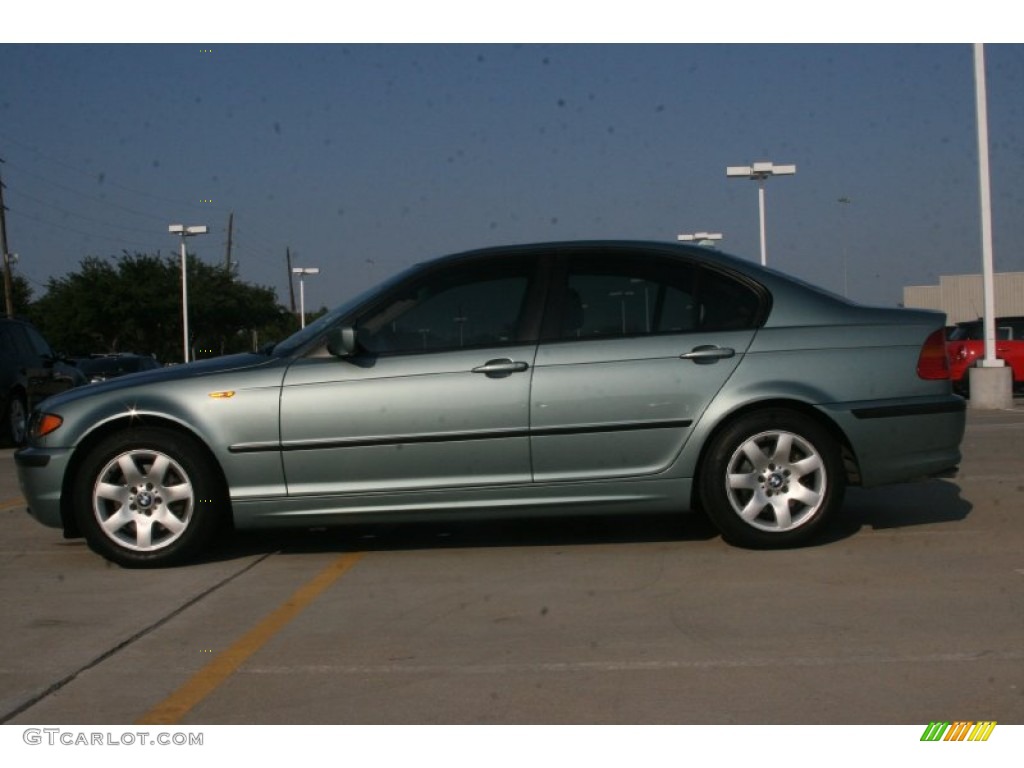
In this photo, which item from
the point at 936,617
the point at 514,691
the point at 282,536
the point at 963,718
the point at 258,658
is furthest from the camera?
the point at 282,536

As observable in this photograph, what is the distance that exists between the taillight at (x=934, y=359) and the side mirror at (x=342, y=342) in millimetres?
2941

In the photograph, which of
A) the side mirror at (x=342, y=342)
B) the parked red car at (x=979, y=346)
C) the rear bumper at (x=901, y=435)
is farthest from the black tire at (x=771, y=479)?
the parked red car at (x=979, y=346)

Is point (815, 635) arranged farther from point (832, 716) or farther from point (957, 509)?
point (957, 509)

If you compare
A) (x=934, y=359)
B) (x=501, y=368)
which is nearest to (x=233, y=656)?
(x=501, y=368)

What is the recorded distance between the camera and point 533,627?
16.2ft

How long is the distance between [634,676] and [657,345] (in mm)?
2328

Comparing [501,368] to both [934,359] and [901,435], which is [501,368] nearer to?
[901,435]

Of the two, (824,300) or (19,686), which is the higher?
(824,300)

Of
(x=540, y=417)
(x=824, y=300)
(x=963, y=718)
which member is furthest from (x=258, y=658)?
(x=824, y=300)

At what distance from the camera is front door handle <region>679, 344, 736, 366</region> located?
615 centimetres

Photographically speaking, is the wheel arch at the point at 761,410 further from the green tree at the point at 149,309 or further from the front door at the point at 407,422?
the green tree at the point at 149,309

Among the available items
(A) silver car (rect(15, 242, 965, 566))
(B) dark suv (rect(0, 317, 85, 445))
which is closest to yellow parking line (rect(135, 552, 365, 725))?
(A) silver car (rect(15, 242, 965, 566))

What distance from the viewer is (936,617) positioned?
194 inches

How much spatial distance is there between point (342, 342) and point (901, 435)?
291cm
